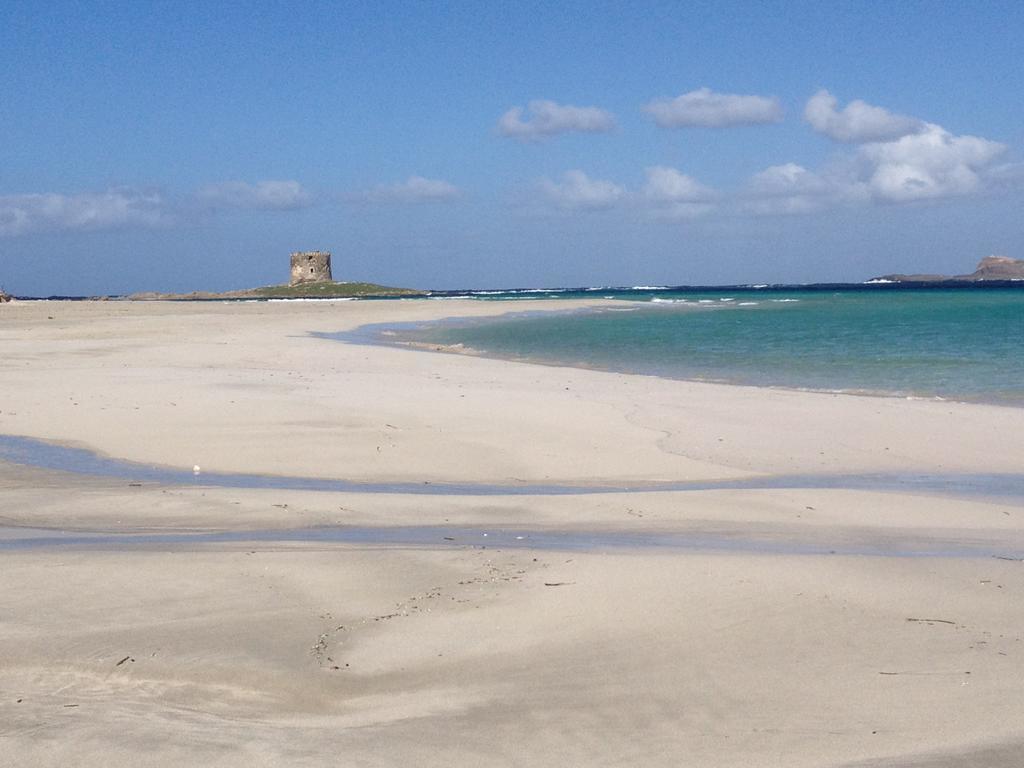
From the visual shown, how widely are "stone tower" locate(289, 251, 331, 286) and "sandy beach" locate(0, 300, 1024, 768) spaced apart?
327ft

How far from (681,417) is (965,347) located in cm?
1817

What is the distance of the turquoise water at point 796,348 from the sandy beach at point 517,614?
863cm

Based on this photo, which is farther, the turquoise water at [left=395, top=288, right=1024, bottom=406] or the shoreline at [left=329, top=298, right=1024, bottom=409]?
the turquoise water at [left=395, top=288, right=1024, bottom=406]

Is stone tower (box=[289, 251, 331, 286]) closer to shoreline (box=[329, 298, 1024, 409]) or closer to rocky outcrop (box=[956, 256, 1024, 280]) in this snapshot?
shoreline (box=[329, 298, 1024, 409])

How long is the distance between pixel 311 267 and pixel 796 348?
282 ft

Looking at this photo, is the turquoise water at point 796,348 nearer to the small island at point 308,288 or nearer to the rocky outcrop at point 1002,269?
the small island at point 308,288

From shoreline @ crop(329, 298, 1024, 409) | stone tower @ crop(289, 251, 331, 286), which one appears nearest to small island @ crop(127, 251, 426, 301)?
stone tower @ crop(289, 251, 331, 286)

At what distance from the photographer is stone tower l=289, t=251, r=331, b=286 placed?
10950 cm

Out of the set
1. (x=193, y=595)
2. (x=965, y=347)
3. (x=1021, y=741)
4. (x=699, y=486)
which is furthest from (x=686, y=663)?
(x=965, y=347)

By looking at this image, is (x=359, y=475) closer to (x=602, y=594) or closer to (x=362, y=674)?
(x=602, y=594)

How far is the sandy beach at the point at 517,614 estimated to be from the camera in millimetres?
3938

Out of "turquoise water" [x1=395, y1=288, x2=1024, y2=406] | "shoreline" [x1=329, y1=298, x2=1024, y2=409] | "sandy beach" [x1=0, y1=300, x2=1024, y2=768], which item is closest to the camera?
"sandy beach" [x1=0, y1=300, x2=1024, y2=768]

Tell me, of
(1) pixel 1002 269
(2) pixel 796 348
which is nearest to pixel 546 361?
(2) pixel 796 348

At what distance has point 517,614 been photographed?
5.36 m
